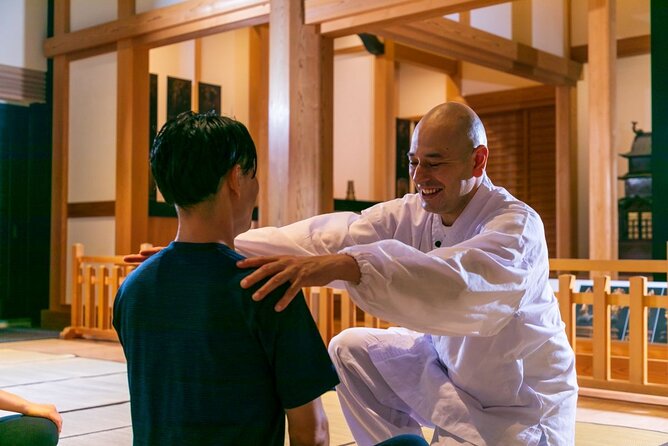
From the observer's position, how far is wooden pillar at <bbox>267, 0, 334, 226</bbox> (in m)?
5.71

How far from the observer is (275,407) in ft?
4.40

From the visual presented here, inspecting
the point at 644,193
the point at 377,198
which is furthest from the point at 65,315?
the point at 644,193

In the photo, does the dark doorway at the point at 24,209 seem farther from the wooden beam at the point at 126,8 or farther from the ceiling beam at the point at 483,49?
the ceiling beam at the point at 483,49

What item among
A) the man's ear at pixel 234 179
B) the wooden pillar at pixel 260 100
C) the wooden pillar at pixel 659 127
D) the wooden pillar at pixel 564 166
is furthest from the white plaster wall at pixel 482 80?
the man's ear at pixel 234 179

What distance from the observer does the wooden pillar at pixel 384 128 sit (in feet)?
30.3

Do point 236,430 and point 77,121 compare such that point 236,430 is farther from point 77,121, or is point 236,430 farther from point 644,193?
point 644,193

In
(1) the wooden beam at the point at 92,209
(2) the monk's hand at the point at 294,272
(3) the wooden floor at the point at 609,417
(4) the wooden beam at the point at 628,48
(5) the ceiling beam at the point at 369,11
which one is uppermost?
(4) the wooden beam at the point at 628,48

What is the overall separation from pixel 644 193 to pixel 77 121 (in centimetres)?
533

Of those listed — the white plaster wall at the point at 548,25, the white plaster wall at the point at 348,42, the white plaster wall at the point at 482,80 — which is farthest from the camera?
the white plaster wall at the point at 482,80

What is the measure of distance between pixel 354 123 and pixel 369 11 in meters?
4.32

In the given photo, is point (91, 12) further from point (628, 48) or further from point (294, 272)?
point (294, 272)

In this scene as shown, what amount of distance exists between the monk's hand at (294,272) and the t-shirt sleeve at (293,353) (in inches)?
0.7

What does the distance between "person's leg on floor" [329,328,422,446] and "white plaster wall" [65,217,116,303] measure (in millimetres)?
5154

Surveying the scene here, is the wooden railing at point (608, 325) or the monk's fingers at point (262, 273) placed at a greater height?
→ the monk's fingers at point (262, 273)
